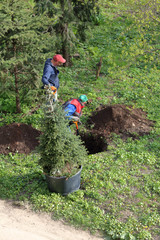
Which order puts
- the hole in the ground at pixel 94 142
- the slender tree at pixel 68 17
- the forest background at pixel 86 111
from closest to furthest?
1. the forest background at pixel 86 111
2. the hole in the ground at pixel 94 142
3. the slender tree at pixel 68 17

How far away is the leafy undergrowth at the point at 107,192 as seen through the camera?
18.3ft

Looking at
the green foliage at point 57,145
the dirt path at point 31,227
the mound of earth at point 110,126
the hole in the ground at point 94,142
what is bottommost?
the hole in the ground at point 94,142

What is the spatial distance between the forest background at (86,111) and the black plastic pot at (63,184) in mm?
161

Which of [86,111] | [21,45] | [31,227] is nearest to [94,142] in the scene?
[86,111]

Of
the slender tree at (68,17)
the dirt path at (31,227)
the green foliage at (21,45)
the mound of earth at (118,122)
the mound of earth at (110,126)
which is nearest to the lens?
the dirt path at (31,227)

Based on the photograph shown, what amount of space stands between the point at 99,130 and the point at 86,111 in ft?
4.46

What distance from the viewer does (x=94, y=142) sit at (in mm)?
8766

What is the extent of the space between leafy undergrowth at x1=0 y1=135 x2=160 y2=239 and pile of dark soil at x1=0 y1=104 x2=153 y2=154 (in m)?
0.42

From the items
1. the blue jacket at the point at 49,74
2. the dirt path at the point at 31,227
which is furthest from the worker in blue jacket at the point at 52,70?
the dirt path at the point at 31,227

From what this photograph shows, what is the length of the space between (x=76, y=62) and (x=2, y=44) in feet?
19.5

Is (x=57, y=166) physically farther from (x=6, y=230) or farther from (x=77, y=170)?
(x=6, y=230)

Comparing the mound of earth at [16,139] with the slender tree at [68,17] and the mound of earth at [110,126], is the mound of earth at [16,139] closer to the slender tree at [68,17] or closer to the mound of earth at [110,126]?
the mound of earth at [110,126]

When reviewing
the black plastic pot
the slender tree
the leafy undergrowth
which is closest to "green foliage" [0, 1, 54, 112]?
the leafy undergrowth

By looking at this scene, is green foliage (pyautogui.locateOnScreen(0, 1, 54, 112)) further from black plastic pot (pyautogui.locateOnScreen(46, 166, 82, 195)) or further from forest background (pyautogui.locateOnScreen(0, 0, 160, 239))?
black plastic pot (pyautogui.locateOnScreen(46, 166, 82, 195))
